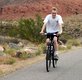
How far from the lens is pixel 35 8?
50469 mm

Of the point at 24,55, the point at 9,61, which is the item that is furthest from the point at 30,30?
the point at 9,61

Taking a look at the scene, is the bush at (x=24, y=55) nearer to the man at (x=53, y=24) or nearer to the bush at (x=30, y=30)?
the man at (x=53, y=24)

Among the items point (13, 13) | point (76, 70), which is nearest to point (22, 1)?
point (13, 13)

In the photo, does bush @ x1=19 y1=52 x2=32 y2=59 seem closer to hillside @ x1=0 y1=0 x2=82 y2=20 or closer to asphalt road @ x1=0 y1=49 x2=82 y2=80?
asphalt road @ x1=0 y1=49 x2=82 y2=80

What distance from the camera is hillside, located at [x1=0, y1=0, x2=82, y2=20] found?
49.8 m

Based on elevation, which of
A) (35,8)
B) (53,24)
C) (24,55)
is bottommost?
(24,55)

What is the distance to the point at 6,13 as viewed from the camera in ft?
166

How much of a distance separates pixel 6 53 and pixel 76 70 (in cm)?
701

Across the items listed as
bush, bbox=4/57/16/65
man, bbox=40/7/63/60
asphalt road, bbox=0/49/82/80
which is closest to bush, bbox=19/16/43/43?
bush, bbox=4/57/16/65

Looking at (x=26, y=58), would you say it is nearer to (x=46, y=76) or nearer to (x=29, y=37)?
(x=46, y=76)

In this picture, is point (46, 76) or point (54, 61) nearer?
point (46, 76)

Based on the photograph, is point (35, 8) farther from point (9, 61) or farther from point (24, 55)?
point (9, 61)

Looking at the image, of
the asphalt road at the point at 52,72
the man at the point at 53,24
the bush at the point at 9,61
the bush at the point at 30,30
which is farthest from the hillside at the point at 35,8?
the man at the point at 53,24

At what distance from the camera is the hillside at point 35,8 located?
163ft
